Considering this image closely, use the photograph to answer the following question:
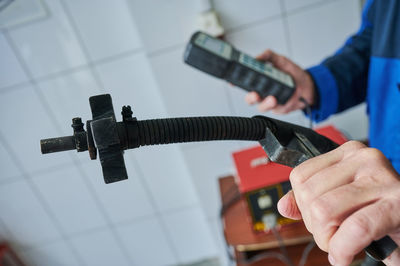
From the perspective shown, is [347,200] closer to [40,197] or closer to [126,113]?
[126,113]

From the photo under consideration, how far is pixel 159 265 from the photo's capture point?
1.29 metres

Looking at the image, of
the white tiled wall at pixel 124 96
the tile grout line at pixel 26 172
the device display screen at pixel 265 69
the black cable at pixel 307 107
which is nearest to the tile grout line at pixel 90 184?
the white tiled wall at pixel 124 96

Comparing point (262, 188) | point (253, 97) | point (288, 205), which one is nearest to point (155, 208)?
point (262, 188)

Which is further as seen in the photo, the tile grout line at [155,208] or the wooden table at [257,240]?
the tile grout line at [155,208]

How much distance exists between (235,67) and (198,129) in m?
0.40

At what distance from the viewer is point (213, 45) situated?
1.97 ft

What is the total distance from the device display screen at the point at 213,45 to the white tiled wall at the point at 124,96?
7.7 inches

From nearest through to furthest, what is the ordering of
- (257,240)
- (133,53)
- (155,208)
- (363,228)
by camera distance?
(363,228) < (257,240) < (133,53) < (155,208)

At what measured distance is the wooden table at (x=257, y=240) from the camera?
28.6 inches

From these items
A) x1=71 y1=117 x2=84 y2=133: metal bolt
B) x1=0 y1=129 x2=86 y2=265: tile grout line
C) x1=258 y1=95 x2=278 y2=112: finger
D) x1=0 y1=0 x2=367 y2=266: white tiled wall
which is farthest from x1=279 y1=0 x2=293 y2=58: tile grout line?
x1=0 y1=129 x2=86 y2=265: tile grout line

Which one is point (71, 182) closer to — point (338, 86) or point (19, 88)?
point (19, 88)

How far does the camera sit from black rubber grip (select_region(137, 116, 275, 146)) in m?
0.23

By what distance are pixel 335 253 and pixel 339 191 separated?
0.15 feet

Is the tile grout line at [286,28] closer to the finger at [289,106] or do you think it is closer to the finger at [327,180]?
the finger at [289,106]
